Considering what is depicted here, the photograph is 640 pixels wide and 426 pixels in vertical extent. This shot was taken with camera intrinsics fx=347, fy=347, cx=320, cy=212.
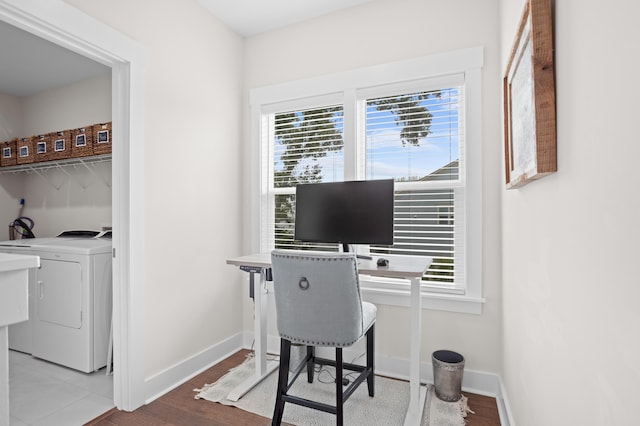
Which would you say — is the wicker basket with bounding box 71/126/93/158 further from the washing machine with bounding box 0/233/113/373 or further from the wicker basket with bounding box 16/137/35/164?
the washing machine with bounding box 0/233/113/373

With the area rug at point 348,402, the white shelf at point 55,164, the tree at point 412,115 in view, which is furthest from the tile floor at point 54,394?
the tree at point 412,115

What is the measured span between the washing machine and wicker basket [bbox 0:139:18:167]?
1.43 meters

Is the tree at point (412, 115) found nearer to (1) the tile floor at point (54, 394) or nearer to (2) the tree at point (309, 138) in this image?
(2) the tree at point (309, 138)

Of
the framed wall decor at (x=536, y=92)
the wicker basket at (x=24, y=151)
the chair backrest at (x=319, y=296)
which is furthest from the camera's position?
the wicker basket at (x=24, y=151)

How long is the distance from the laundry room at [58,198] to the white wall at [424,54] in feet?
5.80

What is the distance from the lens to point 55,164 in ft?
11.8

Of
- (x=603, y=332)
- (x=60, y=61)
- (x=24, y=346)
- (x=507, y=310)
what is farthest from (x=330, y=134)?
(x=24, y=346)

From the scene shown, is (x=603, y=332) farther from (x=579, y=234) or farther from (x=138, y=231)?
(x=138, y=231)

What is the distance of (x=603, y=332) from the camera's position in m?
0.74

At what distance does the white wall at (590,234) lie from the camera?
640 mm

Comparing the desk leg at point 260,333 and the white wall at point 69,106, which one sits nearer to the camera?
the desk leg at point 260,333

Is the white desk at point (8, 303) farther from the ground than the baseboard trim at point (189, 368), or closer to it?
farther from the ground

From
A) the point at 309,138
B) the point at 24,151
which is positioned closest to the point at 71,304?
the point at 24,151

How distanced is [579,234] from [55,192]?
459 cm
